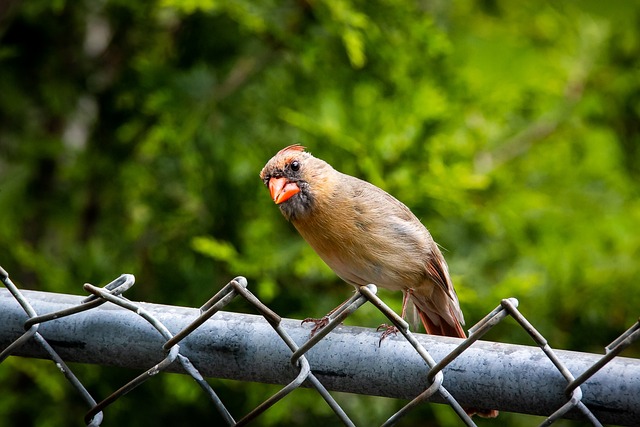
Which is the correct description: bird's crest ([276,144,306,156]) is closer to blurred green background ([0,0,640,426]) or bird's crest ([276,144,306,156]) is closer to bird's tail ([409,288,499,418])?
blurred green background ([0,0,640,426])

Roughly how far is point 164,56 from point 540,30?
7.15ft

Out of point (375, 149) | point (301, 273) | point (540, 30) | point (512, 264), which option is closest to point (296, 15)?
point (375, 149)

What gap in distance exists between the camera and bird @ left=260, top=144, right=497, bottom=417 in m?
2.49

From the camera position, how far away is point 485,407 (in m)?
1.34

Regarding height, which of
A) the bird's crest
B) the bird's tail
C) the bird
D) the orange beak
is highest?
the bird's crest

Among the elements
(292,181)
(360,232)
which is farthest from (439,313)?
(292,181)

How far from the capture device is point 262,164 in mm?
3344

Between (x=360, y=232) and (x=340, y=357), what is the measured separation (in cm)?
111

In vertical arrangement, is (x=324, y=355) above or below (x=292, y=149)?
below

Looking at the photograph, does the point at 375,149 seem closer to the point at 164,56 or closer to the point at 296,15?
the point at 296,15

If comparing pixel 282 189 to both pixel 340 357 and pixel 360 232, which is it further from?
pixel 340 357

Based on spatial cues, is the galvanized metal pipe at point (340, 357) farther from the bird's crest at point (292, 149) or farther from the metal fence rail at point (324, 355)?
the bird's crest at point (292, 149)

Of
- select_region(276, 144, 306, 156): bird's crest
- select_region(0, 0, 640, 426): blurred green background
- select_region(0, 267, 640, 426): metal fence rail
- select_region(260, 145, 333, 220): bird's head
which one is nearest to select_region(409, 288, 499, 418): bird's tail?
select_region(0, 0, 640, 426): blurred green background

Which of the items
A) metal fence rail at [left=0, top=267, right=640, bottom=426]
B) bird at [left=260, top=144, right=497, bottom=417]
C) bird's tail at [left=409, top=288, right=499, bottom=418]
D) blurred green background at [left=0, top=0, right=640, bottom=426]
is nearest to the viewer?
metal fence rail at [left=0, top=267, right=640, bottom=426]
